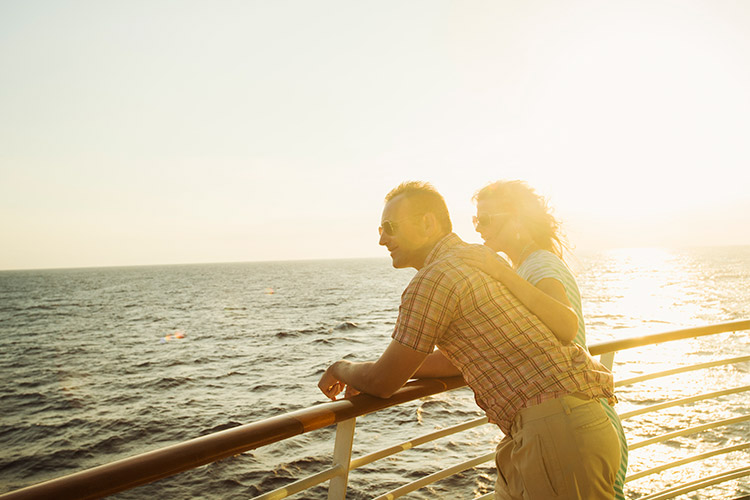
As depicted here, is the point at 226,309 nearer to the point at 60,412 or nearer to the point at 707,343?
the point at 60,412

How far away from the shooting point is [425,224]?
170cm

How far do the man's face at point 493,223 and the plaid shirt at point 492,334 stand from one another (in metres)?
0.58

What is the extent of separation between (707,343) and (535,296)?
22.9 meters

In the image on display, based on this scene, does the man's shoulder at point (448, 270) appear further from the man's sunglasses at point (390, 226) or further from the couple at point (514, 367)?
the man's sunglasses at point (390, 226)

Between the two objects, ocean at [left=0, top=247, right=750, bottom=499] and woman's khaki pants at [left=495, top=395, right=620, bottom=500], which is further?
ocean at [left=0, top=247, right=750, bottom=499]

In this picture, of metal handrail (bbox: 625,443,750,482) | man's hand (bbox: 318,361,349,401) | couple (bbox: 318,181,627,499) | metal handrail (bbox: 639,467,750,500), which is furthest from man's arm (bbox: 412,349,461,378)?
metal handrail (bbox: 639,467,750,500)

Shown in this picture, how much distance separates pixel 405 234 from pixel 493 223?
0.51 meters

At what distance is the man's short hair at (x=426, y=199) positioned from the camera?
172 cm

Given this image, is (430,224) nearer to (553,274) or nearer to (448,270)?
(448,270)

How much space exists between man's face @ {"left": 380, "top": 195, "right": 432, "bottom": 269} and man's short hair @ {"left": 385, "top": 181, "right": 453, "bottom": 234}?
0.9 inches

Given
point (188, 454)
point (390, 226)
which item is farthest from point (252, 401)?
point (188, 454)

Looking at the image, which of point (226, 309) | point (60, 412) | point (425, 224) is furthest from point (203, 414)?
point (226, 309)

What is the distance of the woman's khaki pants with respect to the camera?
4.67 ft

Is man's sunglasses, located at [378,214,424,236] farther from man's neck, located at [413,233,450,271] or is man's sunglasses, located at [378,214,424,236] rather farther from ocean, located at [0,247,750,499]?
ocean, located at [0,247,750,499]
